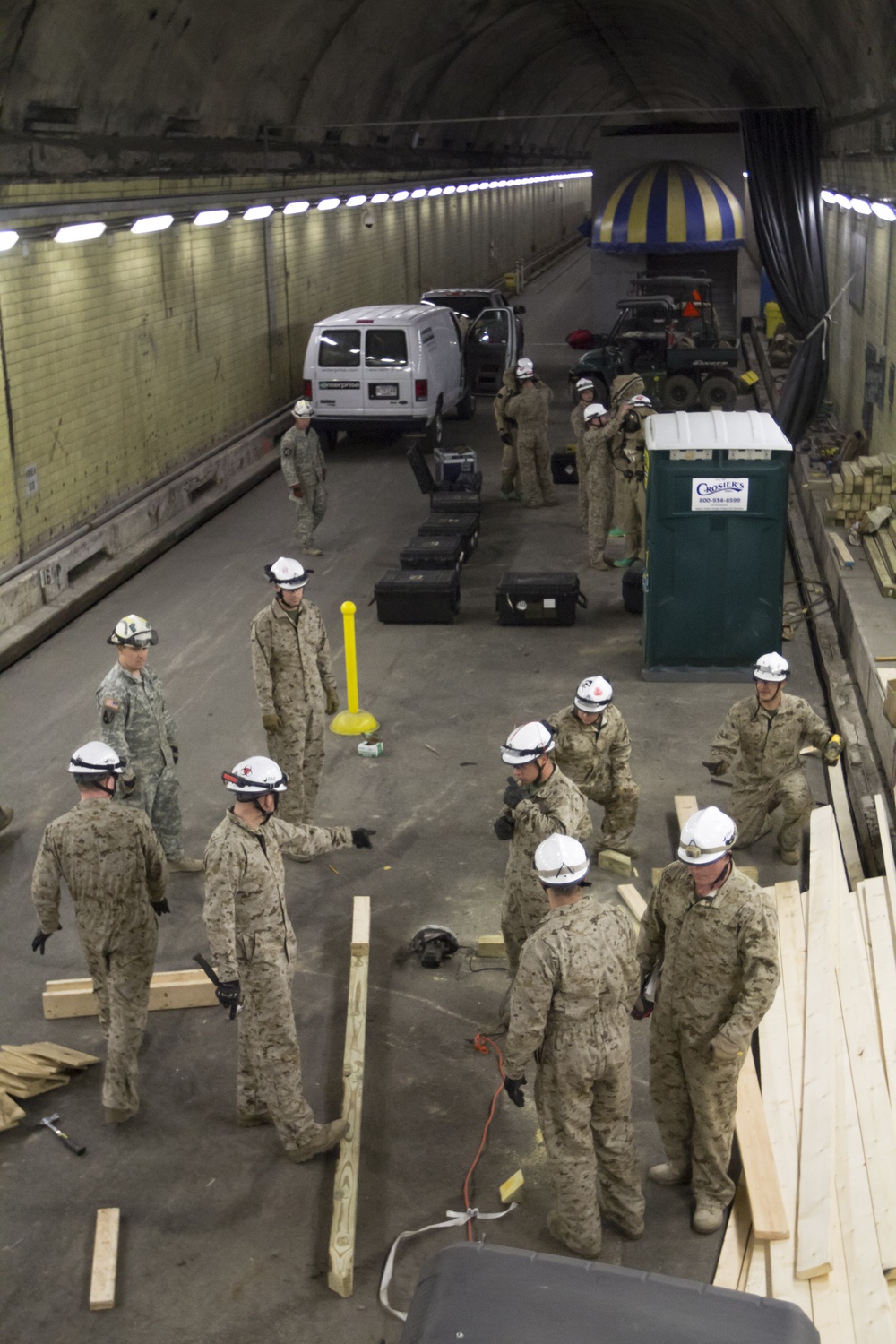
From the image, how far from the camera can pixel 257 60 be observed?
21.3 m

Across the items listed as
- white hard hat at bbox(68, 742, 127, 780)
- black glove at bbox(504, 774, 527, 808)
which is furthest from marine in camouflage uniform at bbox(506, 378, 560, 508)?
white hard hat at bbox(68, 742, 127, 780)

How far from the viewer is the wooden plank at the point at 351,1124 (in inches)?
255

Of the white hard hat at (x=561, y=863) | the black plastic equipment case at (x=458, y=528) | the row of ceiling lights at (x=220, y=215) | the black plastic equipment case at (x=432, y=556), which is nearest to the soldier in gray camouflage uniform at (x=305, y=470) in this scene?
the black plastic equipment case at (x=458, y=528)

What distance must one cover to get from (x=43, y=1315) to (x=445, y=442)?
20.2 metres

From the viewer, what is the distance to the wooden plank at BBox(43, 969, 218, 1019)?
860 centimetres

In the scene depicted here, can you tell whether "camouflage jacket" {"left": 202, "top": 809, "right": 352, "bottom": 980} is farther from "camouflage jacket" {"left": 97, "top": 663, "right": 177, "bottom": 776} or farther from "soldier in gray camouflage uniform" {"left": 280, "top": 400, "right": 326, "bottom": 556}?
"soldier in gray camouflage uniform" {"left": 280, "top": 400, "right": 326, "bottom": 556}

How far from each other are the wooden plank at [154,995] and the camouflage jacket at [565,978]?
2.94 meters

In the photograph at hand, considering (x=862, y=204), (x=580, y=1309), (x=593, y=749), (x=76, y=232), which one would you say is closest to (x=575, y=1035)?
(x=580, y=1309)

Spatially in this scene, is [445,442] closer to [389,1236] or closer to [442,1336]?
[389,1236]

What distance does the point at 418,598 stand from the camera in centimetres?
1560

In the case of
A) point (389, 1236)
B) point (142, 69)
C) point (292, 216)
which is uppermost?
point (142, 69)

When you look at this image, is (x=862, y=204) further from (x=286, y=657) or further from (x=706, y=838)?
(x=706, y=838)

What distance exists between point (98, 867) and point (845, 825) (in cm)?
544

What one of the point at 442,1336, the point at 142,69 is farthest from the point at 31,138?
the point at 442,1336
